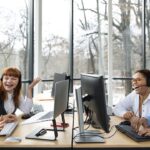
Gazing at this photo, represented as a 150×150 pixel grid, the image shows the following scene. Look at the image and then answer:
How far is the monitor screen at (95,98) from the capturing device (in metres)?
1.76

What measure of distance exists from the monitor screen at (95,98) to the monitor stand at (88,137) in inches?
5.6

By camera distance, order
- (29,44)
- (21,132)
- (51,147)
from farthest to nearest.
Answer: (29,44) → (21,132) → (51,147)

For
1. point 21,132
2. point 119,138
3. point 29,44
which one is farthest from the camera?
point 29,44

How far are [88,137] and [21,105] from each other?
111 centimetres

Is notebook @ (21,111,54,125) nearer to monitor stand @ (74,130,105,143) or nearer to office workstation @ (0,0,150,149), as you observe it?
monitor stand @ (74,130,105,143)

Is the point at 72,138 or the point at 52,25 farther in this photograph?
the point at 52,25

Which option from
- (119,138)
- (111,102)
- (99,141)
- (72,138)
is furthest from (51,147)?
(111,102)

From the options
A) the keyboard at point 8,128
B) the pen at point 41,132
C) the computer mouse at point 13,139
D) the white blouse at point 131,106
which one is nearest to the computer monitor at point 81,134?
the pen at point 41,132

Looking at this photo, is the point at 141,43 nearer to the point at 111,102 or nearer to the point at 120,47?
the point at 120,47

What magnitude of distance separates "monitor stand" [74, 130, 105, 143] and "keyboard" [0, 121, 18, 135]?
522 millimetres

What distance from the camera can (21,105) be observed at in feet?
9.69

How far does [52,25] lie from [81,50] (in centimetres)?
80

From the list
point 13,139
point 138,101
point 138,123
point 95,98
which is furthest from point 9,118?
point 138,101

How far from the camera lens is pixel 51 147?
189 cm
